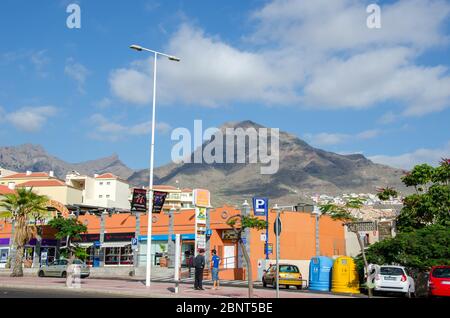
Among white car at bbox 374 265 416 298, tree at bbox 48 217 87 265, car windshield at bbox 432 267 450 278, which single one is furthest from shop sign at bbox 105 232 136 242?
car windshield at bbox 432 267 450 278

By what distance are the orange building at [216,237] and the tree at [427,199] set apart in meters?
10.7

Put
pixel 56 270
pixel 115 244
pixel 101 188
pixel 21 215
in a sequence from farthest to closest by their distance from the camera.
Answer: pixel 101 188
pixel 115 244
pixel 56 270
pixel 21 215

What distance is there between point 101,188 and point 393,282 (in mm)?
94343

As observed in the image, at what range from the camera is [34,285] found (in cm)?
2573

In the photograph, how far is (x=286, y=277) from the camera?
28.8 m

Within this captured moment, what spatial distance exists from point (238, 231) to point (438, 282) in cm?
830

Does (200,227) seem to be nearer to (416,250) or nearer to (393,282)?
(416,250)

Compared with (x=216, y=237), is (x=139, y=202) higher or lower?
higher

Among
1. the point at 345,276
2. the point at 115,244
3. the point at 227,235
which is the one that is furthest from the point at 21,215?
the point at 345,276

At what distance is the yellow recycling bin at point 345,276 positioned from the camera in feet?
82.7

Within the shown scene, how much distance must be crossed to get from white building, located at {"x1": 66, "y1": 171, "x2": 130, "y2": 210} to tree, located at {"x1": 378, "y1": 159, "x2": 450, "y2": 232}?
73848 mm

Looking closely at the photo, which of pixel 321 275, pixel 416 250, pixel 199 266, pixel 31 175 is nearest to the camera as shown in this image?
pixel 199 266
